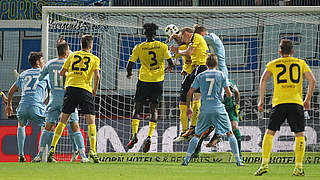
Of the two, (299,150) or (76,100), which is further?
(76,100)

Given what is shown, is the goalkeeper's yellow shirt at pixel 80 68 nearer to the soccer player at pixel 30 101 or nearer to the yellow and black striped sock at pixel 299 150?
the soccer player at pixel 30 101

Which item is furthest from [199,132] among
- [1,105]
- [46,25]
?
[1,105]

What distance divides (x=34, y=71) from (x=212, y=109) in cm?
352

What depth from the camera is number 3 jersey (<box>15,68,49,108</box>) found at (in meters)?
10.4

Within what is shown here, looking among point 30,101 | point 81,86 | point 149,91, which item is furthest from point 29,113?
point 149,91

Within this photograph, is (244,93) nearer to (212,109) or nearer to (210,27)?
(210,27)

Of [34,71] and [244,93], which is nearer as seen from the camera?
[34,71]

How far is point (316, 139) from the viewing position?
12.4 metres

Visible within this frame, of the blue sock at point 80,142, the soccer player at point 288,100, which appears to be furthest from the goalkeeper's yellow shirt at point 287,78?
the blue sock at point 80,142

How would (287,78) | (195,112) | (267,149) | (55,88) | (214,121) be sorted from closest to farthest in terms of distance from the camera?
(267,149) → (287,78) → (214,121) → (55,88) → (195,112)

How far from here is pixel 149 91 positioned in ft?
34.0

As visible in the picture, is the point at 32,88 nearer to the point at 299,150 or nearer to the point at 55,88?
the point at 55,88

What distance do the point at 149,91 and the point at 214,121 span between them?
1.98m

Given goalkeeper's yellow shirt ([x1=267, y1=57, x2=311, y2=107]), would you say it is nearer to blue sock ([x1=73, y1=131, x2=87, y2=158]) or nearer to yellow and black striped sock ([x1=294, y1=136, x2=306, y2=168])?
yellow and black striped sock ([x1=294, y1=136, x2=306, y2=168])
